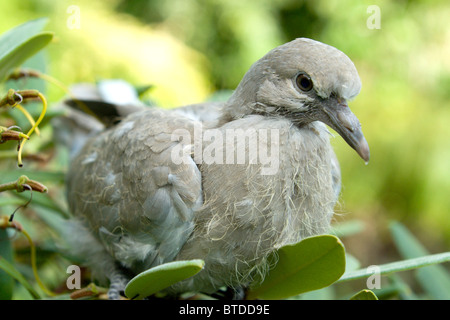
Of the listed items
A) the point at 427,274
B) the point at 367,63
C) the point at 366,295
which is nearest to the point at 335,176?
the point at 366,295

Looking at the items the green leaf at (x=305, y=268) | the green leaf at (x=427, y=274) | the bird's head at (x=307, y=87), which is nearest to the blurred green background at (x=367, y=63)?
the green leaf at (x=427, y=274)

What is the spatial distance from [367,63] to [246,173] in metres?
3.40

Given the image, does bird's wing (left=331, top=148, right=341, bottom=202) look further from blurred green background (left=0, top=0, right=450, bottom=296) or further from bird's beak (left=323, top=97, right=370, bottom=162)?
blurred green background (left=0, top=0, right=450, bottom=296)

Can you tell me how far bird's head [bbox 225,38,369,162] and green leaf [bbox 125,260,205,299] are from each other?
396mm

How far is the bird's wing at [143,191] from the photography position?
968 mm

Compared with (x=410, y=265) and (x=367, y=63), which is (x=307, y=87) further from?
(x=367, y=63)

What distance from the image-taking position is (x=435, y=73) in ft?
13.5

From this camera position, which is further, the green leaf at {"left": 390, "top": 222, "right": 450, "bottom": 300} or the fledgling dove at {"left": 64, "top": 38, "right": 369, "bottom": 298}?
the green leaf at {"left": 390, "top": 222, "right": 450, "bottom": 300}

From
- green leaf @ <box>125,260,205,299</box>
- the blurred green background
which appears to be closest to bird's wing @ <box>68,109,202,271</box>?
green leaf @ <box>125,260,205,299</box>

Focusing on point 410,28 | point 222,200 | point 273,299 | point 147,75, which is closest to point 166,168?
point 222,200

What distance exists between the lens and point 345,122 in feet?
3.05

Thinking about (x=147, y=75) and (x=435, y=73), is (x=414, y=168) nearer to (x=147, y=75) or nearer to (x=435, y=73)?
(x=435, y=73)

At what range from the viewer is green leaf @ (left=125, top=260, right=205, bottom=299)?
28.9 inches

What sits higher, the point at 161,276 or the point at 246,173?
the point at 246,173
